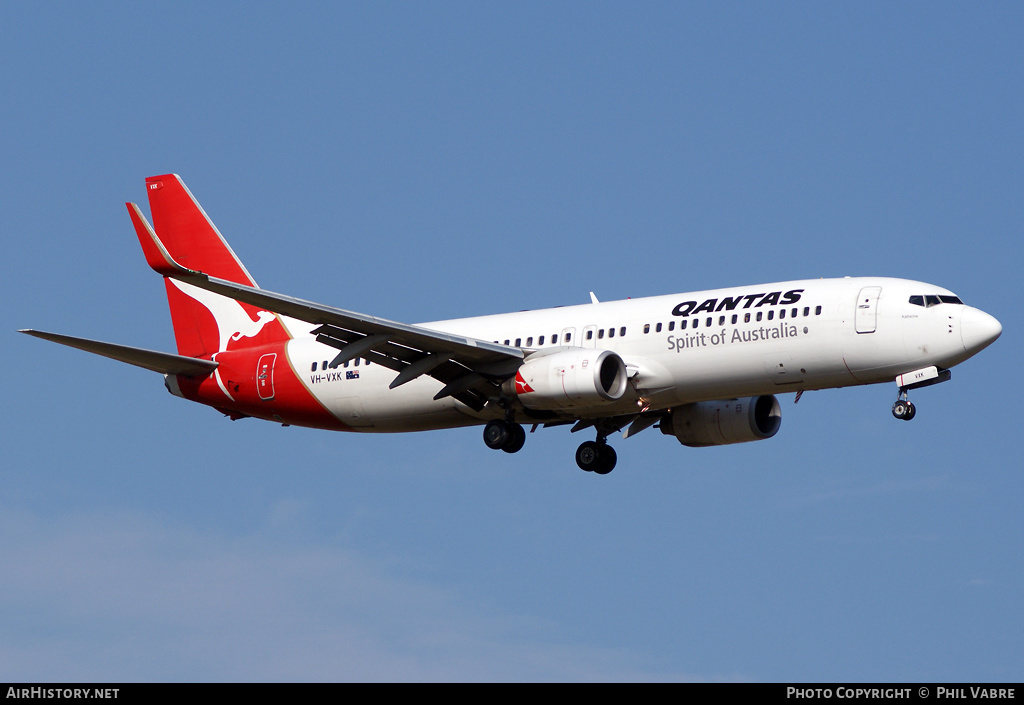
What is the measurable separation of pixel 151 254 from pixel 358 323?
6.02 m

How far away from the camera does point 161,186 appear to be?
56.7m

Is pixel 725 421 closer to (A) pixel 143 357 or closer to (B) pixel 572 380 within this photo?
(B) pixel 572 380

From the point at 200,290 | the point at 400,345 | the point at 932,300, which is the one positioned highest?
the point at 200,290

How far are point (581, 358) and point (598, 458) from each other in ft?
21.6

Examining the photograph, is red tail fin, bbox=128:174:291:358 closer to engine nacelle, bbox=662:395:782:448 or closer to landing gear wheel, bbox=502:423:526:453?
landing gear wheel, bbox=502:423:526:453

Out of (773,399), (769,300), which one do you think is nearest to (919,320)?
(769,300)

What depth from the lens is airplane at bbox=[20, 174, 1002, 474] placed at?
42.4 meters

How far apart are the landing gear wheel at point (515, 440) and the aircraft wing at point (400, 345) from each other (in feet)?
4.35

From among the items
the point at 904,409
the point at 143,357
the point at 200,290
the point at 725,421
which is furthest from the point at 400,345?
the point at 904,409

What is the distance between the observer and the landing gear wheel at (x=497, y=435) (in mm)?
46531

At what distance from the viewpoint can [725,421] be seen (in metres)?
48.8

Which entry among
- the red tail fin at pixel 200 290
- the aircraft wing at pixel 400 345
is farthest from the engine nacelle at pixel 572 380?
the red tail fin at pixel 200 290
